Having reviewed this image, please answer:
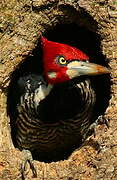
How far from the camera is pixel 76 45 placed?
5.01m

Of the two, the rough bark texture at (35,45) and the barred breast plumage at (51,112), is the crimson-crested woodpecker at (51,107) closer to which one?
the barred breast plumage at (51,112)

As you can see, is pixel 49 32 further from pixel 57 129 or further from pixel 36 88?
pixel 57 129

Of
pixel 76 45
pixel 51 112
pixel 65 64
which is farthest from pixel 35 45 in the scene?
pixel 76 45

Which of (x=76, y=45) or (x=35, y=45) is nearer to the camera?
(x=35, y=45)

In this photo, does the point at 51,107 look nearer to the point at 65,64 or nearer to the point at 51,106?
the point at 51,106

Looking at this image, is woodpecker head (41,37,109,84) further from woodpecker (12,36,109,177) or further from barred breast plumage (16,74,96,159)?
barred breast plumage (16,74,96,159)

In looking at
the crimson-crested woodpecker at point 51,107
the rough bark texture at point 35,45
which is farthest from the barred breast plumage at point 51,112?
the rough bark texture at point 35,45

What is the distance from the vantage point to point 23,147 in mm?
4574

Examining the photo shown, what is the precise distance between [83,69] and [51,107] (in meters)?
0.52

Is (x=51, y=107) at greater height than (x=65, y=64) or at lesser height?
lesser

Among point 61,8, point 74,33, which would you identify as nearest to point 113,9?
point 61,8

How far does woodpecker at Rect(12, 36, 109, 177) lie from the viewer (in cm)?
424

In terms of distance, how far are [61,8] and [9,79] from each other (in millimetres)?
628

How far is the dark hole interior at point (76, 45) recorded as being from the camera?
468cm
